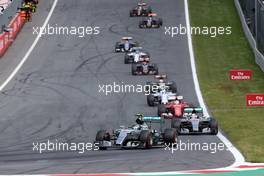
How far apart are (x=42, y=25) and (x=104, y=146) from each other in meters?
30.1

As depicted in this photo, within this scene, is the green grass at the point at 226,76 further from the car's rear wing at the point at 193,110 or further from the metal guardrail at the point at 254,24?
the car's rear wing at the point at 193,110

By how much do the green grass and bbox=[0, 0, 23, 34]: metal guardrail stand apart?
34.7 feet

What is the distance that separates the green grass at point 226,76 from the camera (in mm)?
28812

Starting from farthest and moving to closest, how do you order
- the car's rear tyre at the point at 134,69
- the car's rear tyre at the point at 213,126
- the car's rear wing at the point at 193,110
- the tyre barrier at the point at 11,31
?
the tyre barrier at the point at 11,31 < the car's rear tyre at the point at 134,69 < the car's rear wing at the point at 193,110 < the car's rear tyre at the point at 213,126

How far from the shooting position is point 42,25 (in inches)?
2200

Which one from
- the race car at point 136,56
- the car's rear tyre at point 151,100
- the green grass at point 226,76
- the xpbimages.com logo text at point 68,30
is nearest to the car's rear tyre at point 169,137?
the green grass at point 226,76

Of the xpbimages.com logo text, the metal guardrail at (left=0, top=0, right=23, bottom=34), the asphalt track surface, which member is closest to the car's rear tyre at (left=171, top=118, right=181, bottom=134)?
the asphalt track surface

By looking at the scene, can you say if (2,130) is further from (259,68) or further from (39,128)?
(259,68)

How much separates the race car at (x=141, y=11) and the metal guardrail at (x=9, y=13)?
7036mm

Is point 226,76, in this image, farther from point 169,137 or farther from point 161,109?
point 169,137

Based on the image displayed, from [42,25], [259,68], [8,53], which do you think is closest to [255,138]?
[259,68]

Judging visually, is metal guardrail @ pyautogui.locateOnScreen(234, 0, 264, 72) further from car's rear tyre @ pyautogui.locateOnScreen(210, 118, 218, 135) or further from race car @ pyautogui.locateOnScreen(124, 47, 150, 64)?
car's rear tyre @ pyautogui.locateOnScreen(210, 118, 218, 135)

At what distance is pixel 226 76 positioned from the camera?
139 feet

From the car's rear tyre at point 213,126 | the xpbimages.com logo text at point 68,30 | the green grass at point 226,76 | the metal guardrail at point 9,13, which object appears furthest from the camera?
the xpbimages.com logo text at point 68,30
